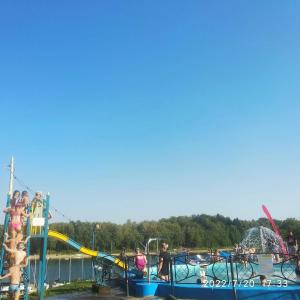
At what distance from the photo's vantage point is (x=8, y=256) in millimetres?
12102

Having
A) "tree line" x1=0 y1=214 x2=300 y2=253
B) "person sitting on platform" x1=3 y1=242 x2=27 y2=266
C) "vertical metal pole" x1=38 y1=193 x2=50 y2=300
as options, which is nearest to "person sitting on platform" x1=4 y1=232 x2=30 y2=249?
"person sitting on platform" x1=3 y1=242 x2=27 y2=266

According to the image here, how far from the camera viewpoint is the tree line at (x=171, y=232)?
9406 centimetres

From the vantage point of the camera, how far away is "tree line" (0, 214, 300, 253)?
94.1 meters

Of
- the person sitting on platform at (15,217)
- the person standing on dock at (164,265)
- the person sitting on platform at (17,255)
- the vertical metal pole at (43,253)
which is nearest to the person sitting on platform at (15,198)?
the person sitting on platform at (15,217)

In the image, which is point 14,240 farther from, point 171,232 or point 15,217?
point 171,232

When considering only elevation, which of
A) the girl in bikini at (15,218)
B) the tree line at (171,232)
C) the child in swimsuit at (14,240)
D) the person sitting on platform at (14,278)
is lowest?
the person sitting on platform at (14,278)

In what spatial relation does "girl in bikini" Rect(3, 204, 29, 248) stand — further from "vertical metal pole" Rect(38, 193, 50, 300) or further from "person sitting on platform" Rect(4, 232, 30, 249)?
"vertical metal pole" Rect(38, 193, 50, 300)

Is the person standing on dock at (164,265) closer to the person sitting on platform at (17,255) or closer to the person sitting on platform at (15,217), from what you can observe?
the person sitting on platform at (17,255)

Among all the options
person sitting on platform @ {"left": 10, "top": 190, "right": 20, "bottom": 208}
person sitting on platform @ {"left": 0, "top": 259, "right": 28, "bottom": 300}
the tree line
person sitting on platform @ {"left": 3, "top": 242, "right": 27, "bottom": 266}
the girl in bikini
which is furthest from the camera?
the tree line

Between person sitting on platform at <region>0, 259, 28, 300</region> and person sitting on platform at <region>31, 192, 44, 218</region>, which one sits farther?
person sitting on platform at <region>31, 192, 44, 218</region>

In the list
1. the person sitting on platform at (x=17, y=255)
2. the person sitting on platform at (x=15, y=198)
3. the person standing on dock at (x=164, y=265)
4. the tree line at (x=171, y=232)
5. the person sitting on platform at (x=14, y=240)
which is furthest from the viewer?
the tree line at (x=171, y=232)

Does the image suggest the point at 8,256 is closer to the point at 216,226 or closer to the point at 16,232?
the point at 16,232

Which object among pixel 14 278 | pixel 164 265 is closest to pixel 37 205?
pixel 14 278

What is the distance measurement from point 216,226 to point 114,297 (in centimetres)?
10448
